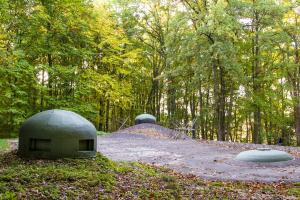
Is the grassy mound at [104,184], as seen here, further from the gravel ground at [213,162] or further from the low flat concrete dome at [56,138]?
the gravel ground at [213,162]

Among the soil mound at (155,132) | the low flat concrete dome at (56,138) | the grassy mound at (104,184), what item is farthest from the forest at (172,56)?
the grassy mound at (104,184)

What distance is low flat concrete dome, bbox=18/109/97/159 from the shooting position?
37.4ft

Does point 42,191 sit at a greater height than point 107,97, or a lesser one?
lesser

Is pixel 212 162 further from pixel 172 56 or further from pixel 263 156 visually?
pixel 172 56

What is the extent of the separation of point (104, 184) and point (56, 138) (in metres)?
3.23

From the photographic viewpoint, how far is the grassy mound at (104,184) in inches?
312

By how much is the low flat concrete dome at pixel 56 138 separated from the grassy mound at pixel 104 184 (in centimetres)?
48

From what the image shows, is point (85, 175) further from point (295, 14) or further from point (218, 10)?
point (295, 14)

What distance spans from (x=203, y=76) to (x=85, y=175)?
18.2 metres

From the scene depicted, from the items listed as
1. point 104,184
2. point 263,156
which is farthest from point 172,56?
point 104,184

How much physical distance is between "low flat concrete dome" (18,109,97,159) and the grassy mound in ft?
1.57

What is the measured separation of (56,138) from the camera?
11406mm

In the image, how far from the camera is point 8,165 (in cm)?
1023

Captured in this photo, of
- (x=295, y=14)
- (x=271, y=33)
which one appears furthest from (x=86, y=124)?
(x=295, y=14)
